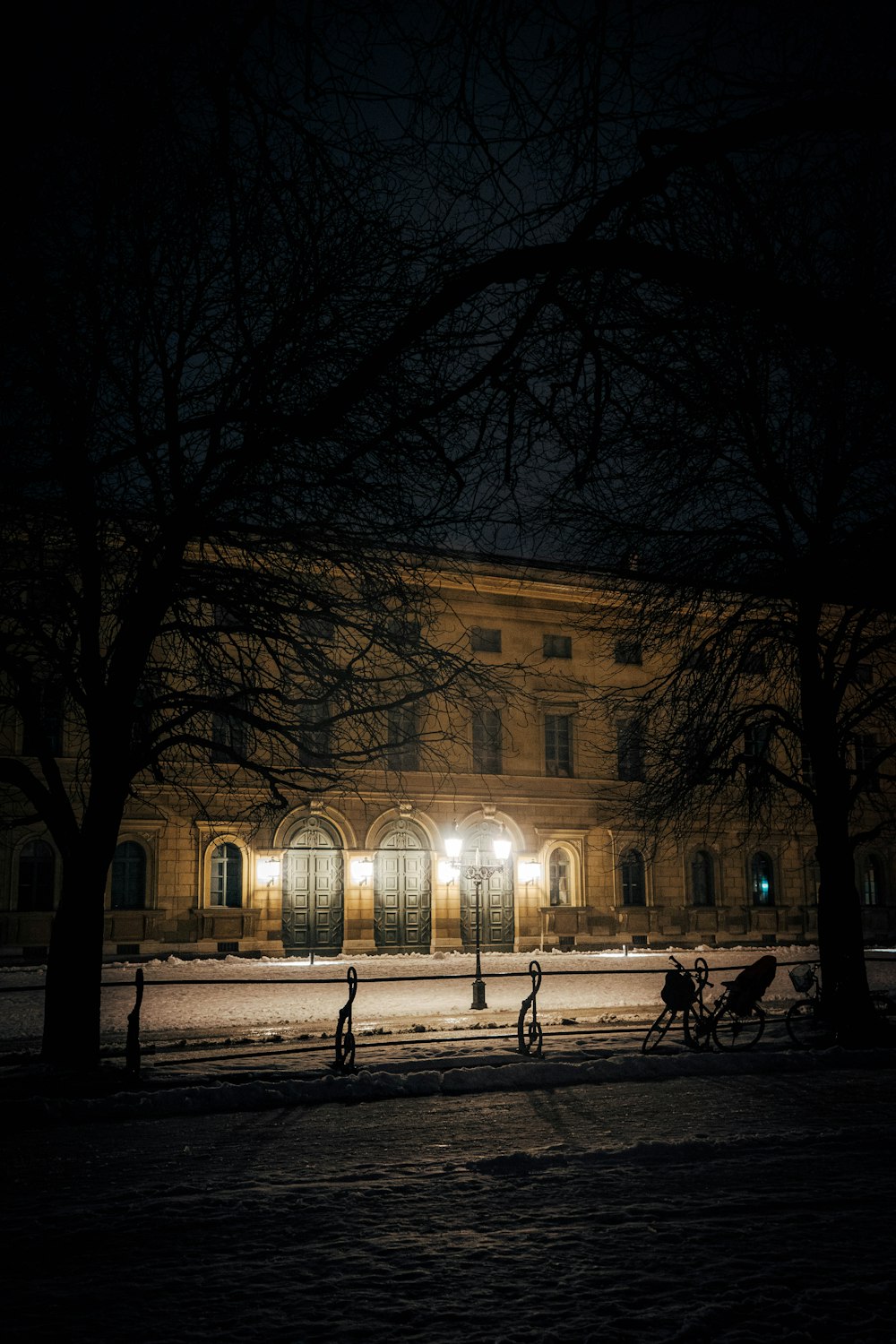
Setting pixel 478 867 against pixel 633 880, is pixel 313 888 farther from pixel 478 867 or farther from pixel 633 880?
pixel 633 880

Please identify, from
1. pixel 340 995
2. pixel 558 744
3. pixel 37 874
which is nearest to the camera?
pixel 340 995

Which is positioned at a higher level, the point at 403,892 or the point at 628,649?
the point at 628,649

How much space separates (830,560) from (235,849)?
28.8 m

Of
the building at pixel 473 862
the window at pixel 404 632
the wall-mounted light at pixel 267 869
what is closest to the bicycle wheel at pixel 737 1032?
the window at pixel 404 632

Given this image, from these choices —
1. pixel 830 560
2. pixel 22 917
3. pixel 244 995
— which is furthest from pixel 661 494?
pixel 22 917

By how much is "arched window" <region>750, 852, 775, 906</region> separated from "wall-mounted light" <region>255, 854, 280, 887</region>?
1874 centimetres

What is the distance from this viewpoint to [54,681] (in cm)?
1480

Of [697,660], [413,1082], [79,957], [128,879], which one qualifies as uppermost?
[697,660]

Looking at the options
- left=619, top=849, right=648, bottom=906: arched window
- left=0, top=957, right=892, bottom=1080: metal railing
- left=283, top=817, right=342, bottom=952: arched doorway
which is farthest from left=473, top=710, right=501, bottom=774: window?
left=0, top=957, right=892, bottom=1080: metal railing

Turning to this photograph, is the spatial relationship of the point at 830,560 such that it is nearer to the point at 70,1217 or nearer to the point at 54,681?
the point at 70,1217

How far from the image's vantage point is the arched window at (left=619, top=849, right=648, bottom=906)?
4231 centimetres

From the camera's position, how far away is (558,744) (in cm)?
4262

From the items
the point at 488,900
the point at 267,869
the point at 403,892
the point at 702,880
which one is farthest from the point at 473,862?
the point at 702,880

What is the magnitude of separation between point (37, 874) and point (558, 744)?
18.5 meters
